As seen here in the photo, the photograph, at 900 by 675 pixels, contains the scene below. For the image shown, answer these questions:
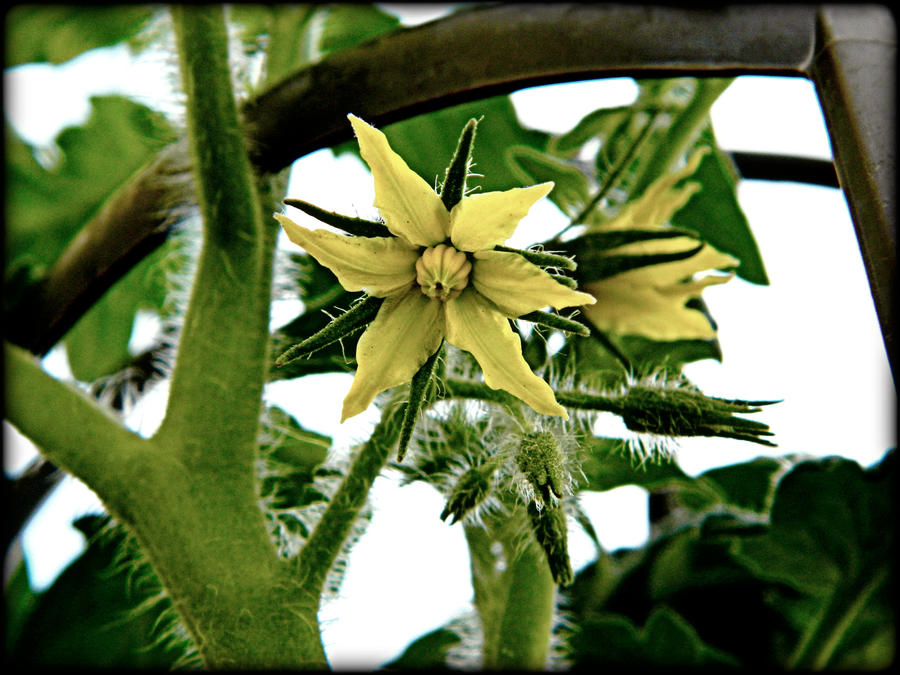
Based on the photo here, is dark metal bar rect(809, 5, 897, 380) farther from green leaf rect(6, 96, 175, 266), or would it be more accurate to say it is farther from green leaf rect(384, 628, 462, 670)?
green leaf rect(6, 96, 175, 266)

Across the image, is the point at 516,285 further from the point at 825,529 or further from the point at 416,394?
the point at 825,529

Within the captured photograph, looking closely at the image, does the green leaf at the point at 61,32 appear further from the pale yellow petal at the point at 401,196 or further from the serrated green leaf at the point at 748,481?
the serrated green leaf at the point at 748,481

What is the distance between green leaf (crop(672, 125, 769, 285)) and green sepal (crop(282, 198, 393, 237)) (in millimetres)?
400

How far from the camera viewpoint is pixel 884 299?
0.99 ft

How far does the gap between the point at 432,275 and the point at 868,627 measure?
20.7 inches

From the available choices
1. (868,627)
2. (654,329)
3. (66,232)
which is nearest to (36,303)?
(66,232)

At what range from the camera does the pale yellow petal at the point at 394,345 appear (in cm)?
32

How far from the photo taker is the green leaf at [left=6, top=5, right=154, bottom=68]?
0.81 metres

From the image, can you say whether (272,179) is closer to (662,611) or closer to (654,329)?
(654,329)

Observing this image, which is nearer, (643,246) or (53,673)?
(643,246)

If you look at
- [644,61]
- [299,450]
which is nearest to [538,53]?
[644,61]

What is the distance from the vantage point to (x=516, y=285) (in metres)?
0.33

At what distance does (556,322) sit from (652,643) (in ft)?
1.39

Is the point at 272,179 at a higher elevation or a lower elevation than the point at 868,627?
higher
